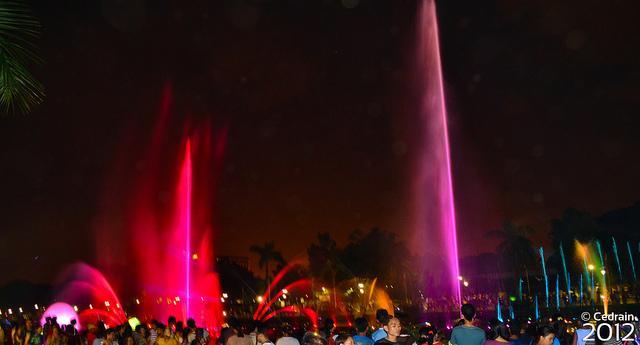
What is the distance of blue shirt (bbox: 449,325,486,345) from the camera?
306 inches

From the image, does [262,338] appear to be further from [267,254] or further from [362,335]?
[267,254]

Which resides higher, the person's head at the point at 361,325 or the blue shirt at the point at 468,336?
the person's head at the point at 361,325

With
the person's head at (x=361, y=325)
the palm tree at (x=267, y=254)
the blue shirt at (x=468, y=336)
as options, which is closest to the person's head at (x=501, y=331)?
the blue shirt at (x=468, y=336)

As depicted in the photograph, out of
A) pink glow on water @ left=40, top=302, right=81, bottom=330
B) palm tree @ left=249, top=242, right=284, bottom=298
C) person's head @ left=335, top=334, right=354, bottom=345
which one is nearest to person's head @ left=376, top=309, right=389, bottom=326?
person's head @ left=335, top=334, right=354, bottom=345

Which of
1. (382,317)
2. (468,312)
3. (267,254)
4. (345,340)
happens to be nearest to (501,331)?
(468,312)

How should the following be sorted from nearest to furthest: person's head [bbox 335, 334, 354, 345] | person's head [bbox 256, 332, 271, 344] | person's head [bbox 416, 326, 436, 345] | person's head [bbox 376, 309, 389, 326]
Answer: person's head [bbox 335, 334, 354, 345], person's head [bbox 416, 326, 436, 345], person's head [bbox 376, 309, 389, 326], person's head [bbox 256, 332, 271, 344]

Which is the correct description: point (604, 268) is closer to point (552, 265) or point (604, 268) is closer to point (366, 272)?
point (552, 265)

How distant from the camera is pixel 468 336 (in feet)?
25.6

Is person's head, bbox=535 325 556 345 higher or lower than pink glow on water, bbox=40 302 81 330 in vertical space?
lower

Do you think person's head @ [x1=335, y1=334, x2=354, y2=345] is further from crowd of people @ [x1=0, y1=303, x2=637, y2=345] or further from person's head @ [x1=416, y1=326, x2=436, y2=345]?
person's head @ [x1=416, y1=326, x2=436, y2=345]

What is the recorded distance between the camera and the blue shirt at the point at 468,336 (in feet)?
25.5

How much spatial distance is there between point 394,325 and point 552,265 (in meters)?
80.5

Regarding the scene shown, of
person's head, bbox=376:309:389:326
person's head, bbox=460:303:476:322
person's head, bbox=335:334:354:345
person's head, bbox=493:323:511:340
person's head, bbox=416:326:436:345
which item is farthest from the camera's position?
person's head, bbox=376:309:389:326

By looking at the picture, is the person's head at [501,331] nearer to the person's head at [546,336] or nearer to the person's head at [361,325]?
the person's head at [546,336]
